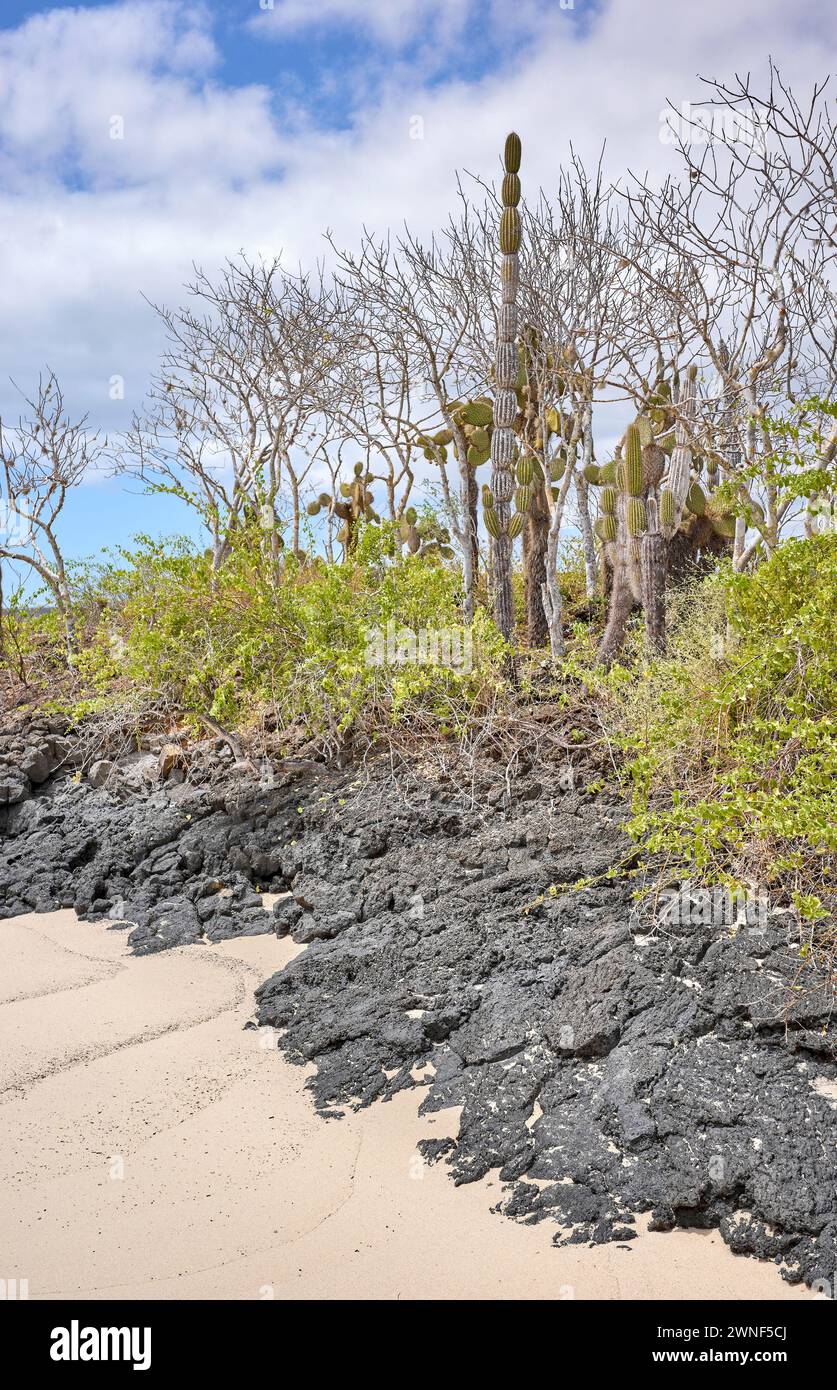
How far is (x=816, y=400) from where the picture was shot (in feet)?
15.5

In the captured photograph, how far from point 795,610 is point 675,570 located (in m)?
5.67

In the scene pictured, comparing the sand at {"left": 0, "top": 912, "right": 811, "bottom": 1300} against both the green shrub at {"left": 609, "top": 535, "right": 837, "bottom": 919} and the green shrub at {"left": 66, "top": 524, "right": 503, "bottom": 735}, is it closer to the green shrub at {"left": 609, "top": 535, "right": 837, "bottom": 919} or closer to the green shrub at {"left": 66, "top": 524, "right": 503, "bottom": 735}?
the green shrub at {"left": 609, "top": 535, "right": 837, "bottom": 919}

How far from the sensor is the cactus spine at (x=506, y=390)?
317 inches

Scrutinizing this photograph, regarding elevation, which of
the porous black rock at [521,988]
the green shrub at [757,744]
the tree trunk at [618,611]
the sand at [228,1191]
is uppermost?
the tree trunk at [618,611]

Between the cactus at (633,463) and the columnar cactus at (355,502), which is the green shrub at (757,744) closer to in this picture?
the cactus at (633,463)

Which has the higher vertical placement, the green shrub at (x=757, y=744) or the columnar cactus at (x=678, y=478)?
the columnar cactus at (x=678, y=478)

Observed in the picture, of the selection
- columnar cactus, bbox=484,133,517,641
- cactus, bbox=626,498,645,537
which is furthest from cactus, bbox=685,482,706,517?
columnar cactus, bbox=484,133,517,641

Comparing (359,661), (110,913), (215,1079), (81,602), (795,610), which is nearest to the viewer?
(215,1079)

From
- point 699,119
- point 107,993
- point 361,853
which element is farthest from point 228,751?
Result: point 699,119

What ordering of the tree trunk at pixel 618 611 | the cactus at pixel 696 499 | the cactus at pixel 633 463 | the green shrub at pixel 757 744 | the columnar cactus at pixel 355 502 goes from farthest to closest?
the columnar cactus at pixel 355 502
the cactus at pixel 696 499
the tree trunk at pixel 618 611
the cactus at pixel 633 463
the green shrub at pixel 757 744

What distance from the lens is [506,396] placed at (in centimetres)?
823

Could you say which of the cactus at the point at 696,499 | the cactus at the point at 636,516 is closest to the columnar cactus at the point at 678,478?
the cactus at the point at 636,516

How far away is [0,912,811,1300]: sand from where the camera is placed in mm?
3133

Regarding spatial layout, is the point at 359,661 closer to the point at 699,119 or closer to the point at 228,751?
the point at 228,751
